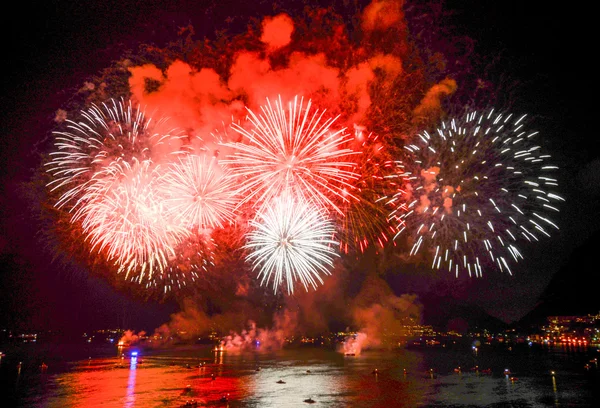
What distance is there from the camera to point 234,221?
Result: 87.9ft

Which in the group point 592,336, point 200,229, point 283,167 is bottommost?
point 592,336

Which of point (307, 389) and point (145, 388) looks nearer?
point (145, 388)

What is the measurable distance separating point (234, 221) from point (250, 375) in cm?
2359

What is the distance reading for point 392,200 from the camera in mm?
26172

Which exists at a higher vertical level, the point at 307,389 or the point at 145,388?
the point at 145,388

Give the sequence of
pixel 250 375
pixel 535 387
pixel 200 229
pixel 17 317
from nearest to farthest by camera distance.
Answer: pixel 200 229
pixel 535 387
pixel 250 375
pixel 17 317

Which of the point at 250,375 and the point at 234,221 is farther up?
the point at 234,221

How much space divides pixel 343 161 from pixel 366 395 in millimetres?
16977

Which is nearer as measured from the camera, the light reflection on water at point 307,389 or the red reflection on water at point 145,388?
the light reflection on water at point 307,389

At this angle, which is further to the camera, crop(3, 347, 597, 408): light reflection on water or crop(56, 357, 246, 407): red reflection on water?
crop(56, 357, 246, 407): red reflection on water

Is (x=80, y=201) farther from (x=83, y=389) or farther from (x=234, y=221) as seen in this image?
(x=83, y=389)

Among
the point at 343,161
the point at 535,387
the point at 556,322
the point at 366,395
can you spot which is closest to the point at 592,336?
the point at 556,322

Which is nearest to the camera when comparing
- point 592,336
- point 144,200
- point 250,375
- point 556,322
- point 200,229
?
point 144,200

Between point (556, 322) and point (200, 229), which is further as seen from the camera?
point (556, 322)
